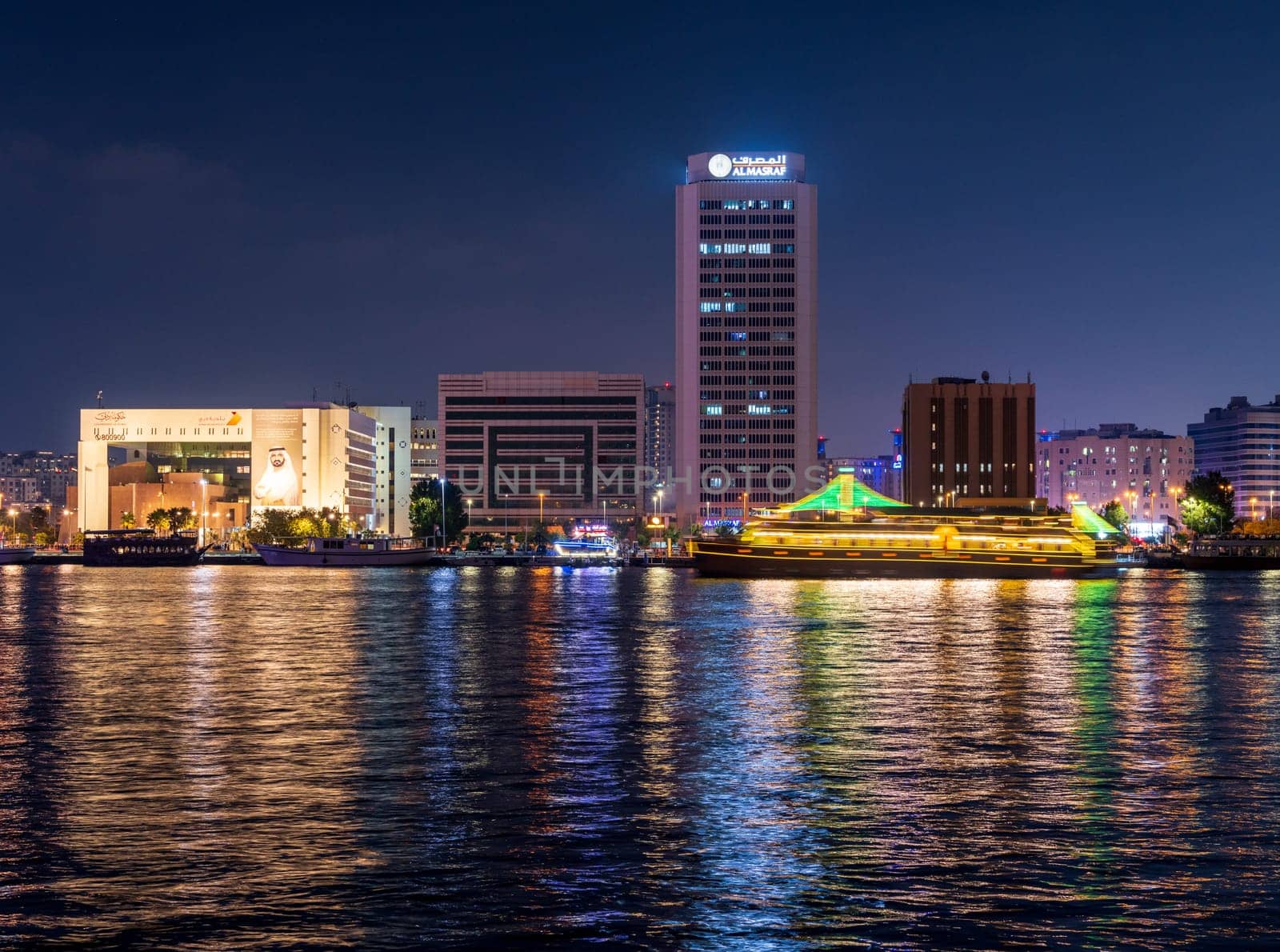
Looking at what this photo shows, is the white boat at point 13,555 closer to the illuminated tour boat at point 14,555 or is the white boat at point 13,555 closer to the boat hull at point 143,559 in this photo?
the illuminated tour boat at point 14,555

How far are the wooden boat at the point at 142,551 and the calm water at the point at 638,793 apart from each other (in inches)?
5370

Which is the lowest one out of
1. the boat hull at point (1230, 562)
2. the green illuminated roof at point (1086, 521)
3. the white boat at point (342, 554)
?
the boat hull at point (1230, 562)

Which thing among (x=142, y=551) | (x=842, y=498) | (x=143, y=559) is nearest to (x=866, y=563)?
(x=842, y=498)

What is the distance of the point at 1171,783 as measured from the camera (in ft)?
88.0

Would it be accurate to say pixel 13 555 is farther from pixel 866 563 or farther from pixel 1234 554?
pixel 1234 554

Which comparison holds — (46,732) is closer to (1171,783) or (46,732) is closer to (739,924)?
(739,924)

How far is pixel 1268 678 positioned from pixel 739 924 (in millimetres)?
35964

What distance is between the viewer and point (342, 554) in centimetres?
18500

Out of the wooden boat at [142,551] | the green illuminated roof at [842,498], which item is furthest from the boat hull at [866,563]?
the wooden boat at [142,551]

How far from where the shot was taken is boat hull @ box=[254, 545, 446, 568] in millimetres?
184125

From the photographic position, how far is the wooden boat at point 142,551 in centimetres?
18938

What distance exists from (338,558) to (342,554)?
2.59 feet

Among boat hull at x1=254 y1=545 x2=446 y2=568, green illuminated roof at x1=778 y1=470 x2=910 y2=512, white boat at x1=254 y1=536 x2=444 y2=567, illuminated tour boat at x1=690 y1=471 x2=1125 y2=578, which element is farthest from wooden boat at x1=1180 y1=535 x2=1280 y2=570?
white boat at x1=254 y1=536 x2=444 y2=567

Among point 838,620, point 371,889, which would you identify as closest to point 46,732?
point 371,889
